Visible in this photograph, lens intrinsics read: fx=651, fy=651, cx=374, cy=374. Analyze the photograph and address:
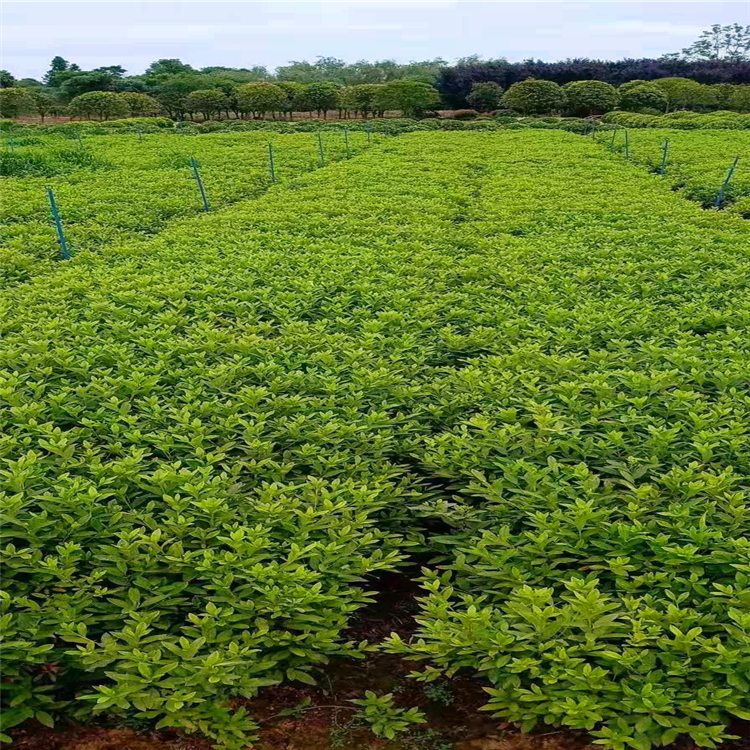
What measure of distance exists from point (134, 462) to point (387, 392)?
2437 millimetres

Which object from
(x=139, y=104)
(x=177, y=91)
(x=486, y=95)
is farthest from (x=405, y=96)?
(x=139, y=104)

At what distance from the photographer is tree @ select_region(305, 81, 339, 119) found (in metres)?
60.1

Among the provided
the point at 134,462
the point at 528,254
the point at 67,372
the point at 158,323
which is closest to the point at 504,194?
the point at 528,254

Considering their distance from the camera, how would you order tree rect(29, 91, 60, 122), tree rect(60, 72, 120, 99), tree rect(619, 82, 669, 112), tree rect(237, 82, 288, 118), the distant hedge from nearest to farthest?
1. tree rect(29, 91, 60, 122)
2. tree rect(619, 82, 669, 112)
3. tree rect(237, 82, 288, 118)
4. tree rect(60, 72, 120, 99)
5. the distant hedge

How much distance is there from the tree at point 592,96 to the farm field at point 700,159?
22.5m

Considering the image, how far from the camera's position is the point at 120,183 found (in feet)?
64.1

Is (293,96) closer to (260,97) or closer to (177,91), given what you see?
(260,97)

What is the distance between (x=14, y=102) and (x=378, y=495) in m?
57.4

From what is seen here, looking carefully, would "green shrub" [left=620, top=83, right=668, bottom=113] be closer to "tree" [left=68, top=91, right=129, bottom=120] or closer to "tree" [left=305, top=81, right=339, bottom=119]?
"tree" [left=305, top=81, right=339, bottom=119]

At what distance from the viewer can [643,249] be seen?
36.2 ft

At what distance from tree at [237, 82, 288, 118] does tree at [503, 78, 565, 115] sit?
2059 centimetres

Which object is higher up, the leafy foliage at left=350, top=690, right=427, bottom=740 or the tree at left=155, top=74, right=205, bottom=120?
the tree at left=155, top=74, right=205, bottom=120

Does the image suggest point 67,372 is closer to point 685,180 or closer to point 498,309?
point 498,309

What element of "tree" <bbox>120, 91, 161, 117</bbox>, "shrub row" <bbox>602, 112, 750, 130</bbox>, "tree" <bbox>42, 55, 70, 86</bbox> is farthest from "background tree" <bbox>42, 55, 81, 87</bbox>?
"shrub row" <bbox>602, 112, 750, 130</bbox>
